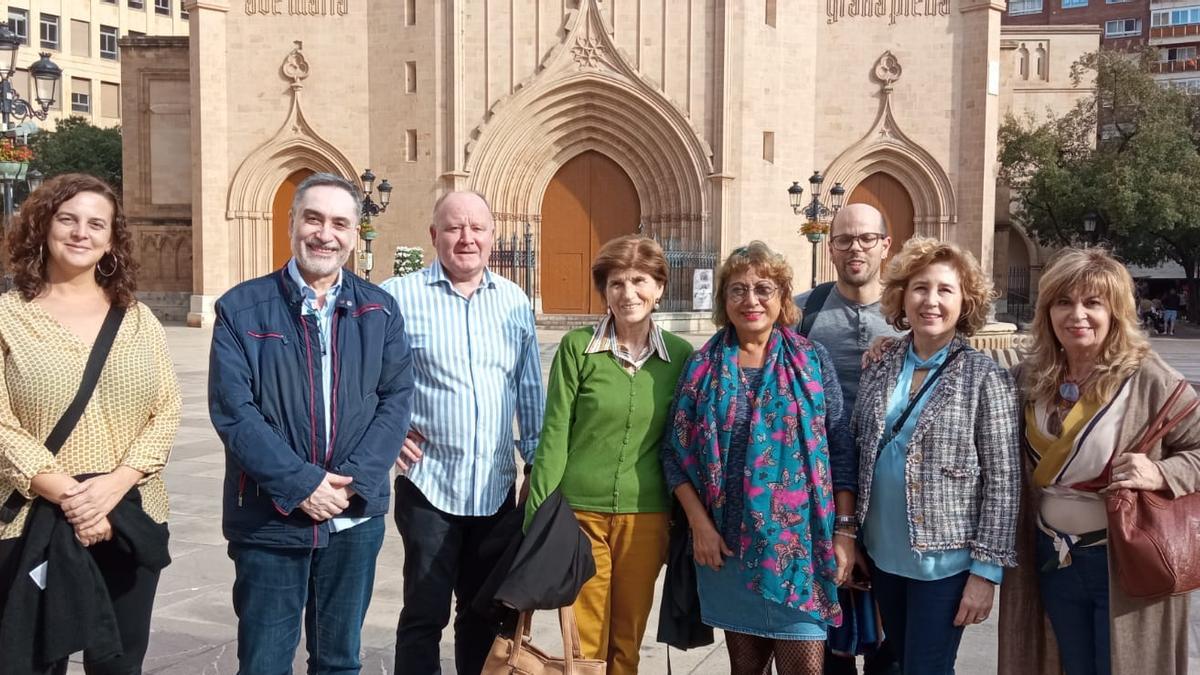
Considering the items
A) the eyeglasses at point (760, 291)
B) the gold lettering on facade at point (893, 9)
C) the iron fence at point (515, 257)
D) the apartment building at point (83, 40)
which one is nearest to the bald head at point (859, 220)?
the eyeglasses at point (760, 291)

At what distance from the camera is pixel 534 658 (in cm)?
295

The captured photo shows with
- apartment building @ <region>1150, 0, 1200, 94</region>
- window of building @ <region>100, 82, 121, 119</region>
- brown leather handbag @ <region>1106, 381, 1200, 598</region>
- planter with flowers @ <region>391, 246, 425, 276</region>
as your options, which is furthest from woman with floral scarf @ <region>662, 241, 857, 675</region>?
window of building @ <region>100, 82, 121, 119</region>

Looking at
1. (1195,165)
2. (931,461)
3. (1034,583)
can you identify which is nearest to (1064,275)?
(931,461)

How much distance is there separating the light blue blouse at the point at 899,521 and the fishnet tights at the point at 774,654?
0.34 metres

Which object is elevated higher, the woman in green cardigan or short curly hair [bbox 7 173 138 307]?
short curly hair [bbox 7 173 138 307]

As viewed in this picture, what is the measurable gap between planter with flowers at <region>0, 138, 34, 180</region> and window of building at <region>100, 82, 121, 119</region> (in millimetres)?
39188

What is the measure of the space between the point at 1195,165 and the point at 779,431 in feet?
89.7

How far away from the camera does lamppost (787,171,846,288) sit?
18.3 metres

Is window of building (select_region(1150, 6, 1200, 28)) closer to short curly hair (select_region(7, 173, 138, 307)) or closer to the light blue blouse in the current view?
the light blue blouse

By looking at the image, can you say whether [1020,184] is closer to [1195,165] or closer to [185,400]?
[1195,165]

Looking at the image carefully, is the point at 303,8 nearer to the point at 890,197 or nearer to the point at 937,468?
the point at 890,197

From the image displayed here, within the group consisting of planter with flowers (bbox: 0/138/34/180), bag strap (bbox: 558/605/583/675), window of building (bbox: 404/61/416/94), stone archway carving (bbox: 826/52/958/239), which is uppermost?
window of building (bbox: 404/61/416/94)

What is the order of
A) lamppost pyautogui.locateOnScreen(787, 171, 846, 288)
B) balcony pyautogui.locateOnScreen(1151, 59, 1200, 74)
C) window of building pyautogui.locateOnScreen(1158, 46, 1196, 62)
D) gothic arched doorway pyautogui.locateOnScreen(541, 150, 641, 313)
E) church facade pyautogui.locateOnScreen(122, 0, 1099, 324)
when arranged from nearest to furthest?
lamppost pyautogui.locateOnScreen(787, 171, 846, 288)
church facade pyautogui.locateOnScreen(122, 0, 1099, 324)
gothic arched doorway pyautogui.locateOnScreen(541, 150, 641, 313)
balcony pyautogui.locateOnScreen(1151, 59, 1200, 74)
window of building pyautogui.locateOnScreen(1158, 46, 1196, 62)

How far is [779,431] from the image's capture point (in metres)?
2.96
